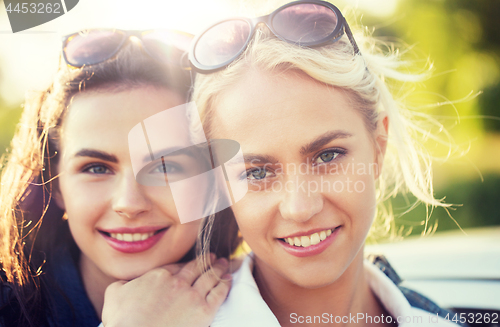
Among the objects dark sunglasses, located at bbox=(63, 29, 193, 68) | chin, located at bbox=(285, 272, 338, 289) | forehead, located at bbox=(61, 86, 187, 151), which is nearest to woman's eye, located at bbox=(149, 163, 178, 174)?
forehead, located at bbox=(61, 86, 187, 151)

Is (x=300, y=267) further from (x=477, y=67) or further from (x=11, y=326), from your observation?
(x=477, y=67)

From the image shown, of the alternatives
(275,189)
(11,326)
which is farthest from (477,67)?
(11,326)

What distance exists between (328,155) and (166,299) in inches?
33.5

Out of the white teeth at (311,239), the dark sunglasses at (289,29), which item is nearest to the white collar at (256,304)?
the white teeth at (311,239)

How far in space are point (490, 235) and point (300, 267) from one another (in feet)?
7.00

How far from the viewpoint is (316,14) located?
1.46 metres

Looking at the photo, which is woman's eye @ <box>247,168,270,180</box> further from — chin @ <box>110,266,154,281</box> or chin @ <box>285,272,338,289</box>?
chin @ <box>110,266,154,281</box>

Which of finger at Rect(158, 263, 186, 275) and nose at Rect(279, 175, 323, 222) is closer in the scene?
nose at Rect(279, 175, 323, 222)

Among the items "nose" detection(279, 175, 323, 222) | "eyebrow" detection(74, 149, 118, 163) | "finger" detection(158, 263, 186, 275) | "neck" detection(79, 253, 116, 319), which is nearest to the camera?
"nose" detection(279, 175, 323, 222)

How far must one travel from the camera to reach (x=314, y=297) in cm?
160

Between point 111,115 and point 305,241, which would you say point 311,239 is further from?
point 111,115

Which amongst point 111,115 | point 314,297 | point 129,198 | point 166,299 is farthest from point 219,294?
point 111,115

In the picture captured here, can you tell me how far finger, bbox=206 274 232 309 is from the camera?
5.01 feet

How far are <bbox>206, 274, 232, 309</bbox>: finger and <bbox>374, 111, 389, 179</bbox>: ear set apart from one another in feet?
2.68
